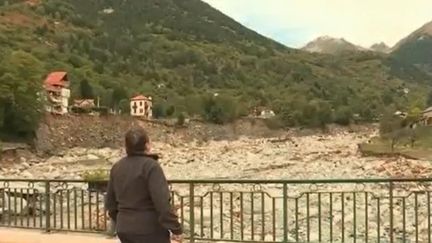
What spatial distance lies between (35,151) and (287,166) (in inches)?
1012

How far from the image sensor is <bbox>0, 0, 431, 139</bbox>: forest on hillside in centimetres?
11194

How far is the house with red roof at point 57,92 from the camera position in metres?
79.7

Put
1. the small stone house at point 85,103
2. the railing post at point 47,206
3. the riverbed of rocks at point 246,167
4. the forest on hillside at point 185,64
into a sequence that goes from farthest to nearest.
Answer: the forest on hillside at point 185,64, the small stone house at point 85,103, the riverbed of rocks at point 246,167, the railing post at point 47,206

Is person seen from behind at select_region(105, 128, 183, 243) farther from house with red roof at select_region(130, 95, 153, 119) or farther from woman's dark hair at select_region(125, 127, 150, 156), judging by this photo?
house with red roof at select_region(130, 95, 153, 119)

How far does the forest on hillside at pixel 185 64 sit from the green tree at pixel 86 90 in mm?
134

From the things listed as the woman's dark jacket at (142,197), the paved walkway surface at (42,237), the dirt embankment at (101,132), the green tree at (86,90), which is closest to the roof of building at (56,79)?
the dirt embankment at (101,132)

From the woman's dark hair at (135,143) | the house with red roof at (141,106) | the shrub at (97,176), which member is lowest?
the shrub at (97,176)

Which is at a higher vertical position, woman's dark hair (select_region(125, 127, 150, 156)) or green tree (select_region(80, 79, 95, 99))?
green tree (select_region(80, 79, 95, 99))

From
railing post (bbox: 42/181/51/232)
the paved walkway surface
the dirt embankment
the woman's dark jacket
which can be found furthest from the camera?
the dirt embankment

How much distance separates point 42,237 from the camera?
9266 mm

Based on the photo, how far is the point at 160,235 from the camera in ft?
16.3

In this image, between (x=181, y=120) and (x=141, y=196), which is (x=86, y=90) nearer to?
(x=181, y=120)

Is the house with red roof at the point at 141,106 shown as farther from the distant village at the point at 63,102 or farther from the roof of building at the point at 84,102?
the roof of building at the point at 84,102

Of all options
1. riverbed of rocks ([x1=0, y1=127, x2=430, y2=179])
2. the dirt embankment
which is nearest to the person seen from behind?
riverbed of rocks ([x1=0, y1=127, x2=430, y2=179])
